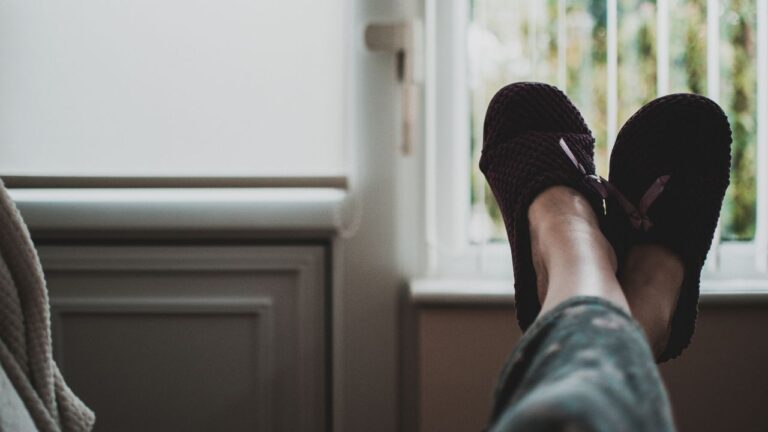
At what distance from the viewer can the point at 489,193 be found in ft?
4.67

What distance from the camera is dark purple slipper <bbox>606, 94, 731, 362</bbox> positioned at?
3.87 feet

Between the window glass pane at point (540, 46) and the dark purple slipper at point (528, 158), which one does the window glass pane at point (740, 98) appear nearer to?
the window glass pane at point (540, 46)

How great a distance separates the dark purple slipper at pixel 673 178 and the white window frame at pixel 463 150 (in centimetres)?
16

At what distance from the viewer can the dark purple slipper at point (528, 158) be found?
1.13 m

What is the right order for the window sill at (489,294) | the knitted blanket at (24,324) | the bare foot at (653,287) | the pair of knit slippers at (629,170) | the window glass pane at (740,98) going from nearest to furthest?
the knitted blanket at (24,324)
the bare foot at (653,287)
the pair of knit slippers at (629,170)
the window sill at (489,294)
the window glass pane at (740,98)

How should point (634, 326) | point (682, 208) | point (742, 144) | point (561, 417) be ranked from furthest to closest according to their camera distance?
point (742, 144)
point (682, 208)
point (634, 326)
point (561, 417)

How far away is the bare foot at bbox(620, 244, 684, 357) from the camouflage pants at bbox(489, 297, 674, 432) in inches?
16.0

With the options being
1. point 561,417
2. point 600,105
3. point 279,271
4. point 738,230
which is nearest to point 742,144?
point 738,230

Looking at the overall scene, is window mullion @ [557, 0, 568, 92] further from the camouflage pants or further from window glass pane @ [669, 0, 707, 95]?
the camouflage pants

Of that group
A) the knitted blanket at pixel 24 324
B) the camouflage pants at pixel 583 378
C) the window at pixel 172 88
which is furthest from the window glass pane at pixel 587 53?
the knitted blanket at pixel 24 324

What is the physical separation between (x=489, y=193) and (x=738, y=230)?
1.46ft

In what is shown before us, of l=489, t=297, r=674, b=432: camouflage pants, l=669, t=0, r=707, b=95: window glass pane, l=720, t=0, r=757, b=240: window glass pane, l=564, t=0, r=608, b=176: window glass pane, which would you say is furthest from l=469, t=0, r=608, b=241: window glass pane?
l=489, t=297, r=674, b=432: camouflage pants

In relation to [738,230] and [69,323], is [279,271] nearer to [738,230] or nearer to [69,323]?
[69,323]

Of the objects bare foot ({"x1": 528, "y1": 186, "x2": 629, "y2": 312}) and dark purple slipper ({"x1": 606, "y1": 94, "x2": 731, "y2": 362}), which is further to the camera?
dark purple slipper ({"x1": 606, "y1": 94, "x2": 731, "y2": 362})
